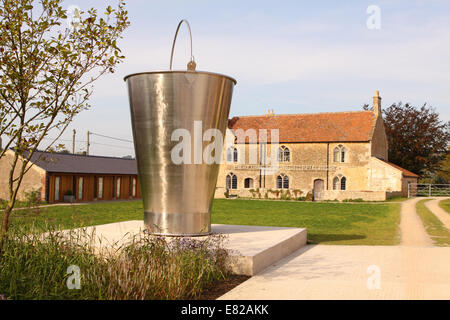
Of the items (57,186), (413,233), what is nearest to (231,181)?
(57,186)

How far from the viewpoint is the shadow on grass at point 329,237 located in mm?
12637

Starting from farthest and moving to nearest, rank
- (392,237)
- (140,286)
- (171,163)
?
(392,237), (171,163), (140,286)

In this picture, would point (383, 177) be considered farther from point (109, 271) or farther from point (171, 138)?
point (109, 271)

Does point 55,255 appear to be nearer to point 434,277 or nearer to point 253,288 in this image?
point 253,288

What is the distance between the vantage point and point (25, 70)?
5.82m

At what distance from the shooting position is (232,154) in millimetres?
46125

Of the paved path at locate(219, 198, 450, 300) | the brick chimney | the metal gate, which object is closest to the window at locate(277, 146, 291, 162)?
the brick chimney

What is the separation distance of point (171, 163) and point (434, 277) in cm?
545

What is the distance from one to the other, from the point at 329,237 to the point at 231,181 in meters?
32.9

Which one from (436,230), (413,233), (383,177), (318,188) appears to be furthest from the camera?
(318,188)

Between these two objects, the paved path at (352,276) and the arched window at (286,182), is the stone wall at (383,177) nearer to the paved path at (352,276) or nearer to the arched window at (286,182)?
the arched window at (286,182)

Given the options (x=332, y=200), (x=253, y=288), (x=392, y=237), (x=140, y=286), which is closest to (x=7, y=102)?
(x=140, y=286)

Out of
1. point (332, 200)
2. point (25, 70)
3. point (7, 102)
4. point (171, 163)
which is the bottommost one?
point (332, 200)

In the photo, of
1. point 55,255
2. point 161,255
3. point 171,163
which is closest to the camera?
point 55,255
